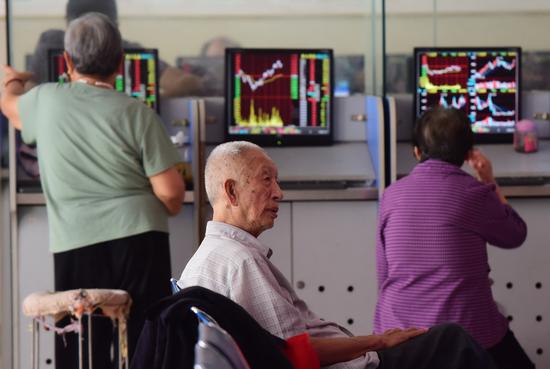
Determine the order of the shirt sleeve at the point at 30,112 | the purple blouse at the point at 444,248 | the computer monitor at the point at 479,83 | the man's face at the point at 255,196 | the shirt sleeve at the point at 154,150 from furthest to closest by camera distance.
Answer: the computer monitor at the point at 479,83, the shirt sleeve at the point at 30,112, the shirt sleeve at the point at 154,150, the purple blouse at the point at 444,248, the man's face at the point at 255,196

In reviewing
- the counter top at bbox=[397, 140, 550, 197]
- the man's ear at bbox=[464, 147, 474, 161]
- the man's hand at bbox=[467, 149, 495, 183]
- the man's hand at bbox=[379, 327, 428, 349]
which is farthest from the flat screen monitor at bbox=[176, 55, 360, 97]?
A: the man's hand at bbox=[379, 327, 428, 349]

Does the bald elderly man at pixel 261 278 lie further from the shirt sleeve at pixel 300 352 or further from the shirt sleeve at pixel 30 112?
the shirt sleeve at pixel 30 112

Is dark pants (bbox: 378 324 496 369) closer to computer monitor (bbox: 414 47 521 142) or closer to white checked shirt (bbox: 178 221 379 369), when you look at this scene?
white checked shirt (bbox: 178 221 379 369)

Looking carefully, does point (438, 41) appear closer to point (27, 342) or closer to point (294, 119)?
point (294, 119)

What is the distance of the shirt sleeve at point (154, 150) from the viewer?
3680mm

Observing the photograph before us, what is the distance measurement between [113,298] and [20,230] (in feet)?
4.81

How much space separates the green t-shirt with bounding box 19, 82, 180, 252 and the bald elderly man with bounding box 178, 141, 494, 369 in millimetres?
981

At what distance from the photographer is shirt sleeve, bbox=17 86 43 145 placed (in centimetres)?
383

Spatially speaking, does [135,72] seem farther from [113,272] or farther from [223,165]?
[223,165]

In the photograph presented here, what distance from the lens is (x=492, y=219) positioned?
3580 mm

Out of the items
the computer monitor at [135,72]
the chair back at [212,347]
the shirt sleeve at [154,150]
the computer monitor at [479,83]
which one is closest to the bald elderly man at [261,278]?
the chair back at [212,347]

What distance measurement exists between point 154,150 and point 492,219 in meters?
1.08

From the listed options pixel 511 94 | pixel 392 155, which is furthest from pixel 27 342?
pixel 511 94

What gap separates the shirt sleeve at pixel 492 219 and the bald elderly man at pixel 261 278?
780 mm
